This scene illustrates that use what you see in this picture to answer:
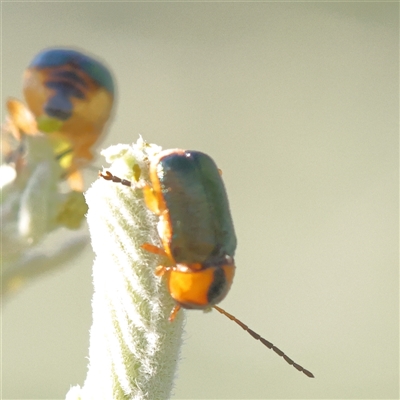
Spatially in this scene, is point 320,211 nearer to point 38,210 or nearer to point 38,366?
point 38,366

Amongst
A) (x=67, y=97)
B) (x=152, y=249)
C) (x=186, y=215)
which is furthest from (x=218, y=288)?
(x=67, y=97)

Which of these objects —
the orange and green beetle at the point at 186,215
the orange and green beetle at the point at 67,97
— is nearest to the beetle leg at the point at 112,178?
the orange and green beetle at the point at 186,215

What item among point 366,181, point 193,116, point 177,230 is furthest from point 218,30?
point 177,230

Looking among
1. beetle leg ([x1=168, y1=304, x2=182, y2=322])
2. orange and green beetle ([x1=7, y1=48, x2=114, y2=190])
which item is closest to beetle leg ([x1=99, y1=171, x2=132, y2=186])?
beetle leg ([x1=168, y1=304, x2=182, y2=322])

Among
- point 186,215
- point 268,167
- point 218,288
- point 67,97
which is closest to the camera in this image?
point 186,215

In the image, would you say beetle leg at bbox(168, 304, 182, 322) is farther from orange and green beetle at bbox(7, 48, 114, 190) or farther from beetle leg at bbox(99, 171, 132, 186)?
orange and green beetle at bbox(7, 48, 114, 190)

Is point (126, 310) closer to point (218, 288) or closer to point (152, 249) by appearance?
point (152, 249)
